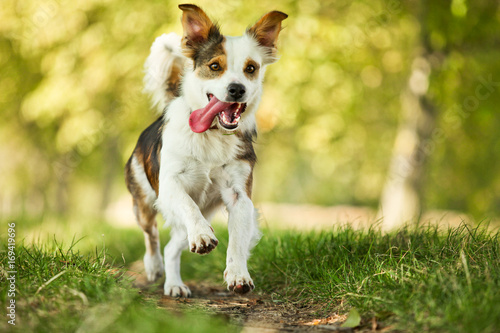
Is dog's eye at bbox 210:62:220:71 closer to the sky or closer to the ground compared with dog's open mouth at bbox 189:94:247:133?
closer to the sky

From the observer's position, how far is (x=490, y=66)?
834 cm

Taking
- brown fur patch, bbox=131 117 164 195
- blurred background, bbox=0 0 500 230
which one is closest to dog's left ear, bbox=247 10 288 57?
brown fur patch, bbox=131 117 164 195

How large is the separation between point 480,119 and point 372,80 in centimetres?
306

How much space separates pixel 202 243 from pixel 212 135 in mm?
1028

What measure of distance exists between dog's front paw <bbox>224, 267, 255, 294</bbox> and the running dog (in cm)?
2

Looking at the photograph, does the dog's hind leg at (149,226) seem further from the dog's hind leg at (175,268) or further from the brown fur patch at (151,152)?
the dog's hind leg at (175,268)

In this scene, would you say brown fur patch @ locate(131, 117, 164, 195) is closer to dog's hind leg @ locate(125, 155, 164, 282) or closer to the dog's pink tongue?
dog's hind leg @ locate(125, 155, 164, 282)

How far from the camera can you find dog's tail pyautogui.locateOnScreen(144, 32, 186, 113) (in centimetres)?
468

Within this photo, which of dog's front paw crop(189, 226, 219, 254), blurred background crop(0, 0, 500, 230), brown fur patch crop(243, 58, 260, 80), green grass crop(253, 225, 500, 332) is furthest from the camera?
blurred background crop(0, 0, 500, 230)

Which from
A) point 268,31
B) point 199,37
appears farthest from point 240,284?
point 268,31

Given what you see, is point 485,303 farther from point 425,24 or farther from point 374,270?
point 425,24

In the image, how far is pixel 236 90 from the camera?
365cm

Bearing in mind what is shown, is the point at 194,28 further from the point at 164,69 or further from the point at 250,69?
the point at 164,69

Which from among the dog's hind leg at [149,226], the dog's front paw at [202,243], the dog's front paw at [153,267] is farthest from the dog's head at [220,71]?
the dog's front paw at [153,267]
